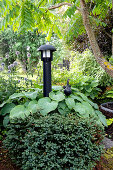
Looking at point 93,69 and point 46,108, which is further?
point 93,69

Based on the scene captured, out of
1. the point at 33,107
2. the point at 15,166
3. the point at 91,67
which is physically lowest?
the point at 15,166

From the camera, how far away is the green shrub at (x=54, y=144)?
158 centimetres

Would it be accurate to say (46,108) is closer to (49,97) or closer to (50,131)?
(49,97)

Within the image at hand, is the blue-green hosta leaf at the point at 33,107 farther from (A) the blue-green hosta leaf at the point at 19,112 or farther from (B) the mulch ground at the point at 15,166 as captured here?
(B) the mulch ground at the point at 15,166

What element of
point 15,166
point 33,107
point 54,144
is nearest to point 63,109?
point 33,107

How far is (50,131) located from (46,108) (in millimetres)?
508

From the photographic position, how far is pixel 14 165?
Result: 1912mm

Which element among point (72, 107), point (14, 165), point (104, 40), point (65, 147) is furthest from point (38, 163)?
point (104, 40)

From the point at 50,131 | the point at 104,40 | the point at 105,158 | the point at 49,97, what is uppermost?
the point at 104,40

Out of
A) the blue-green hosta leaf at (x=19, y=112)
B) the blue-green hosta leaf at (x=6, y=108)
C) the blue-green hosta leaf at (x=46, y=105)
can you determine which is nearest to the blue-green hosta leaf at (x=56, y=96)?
the blue-green hosta leaf at (x=46, y=105)

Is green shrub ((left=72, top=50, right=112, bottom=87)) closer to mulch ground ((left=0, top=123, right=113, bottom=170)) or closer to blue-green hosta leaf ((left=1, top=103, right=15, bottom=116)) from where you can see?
mulch ground ((left=0, top=123, right=113, bottom=170))

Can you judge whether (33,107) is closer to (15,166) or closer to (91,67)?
(15,166)

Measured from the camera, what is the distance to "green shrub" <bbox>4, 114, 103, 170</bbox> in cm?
158

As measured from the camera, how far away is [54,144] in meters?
1.60
